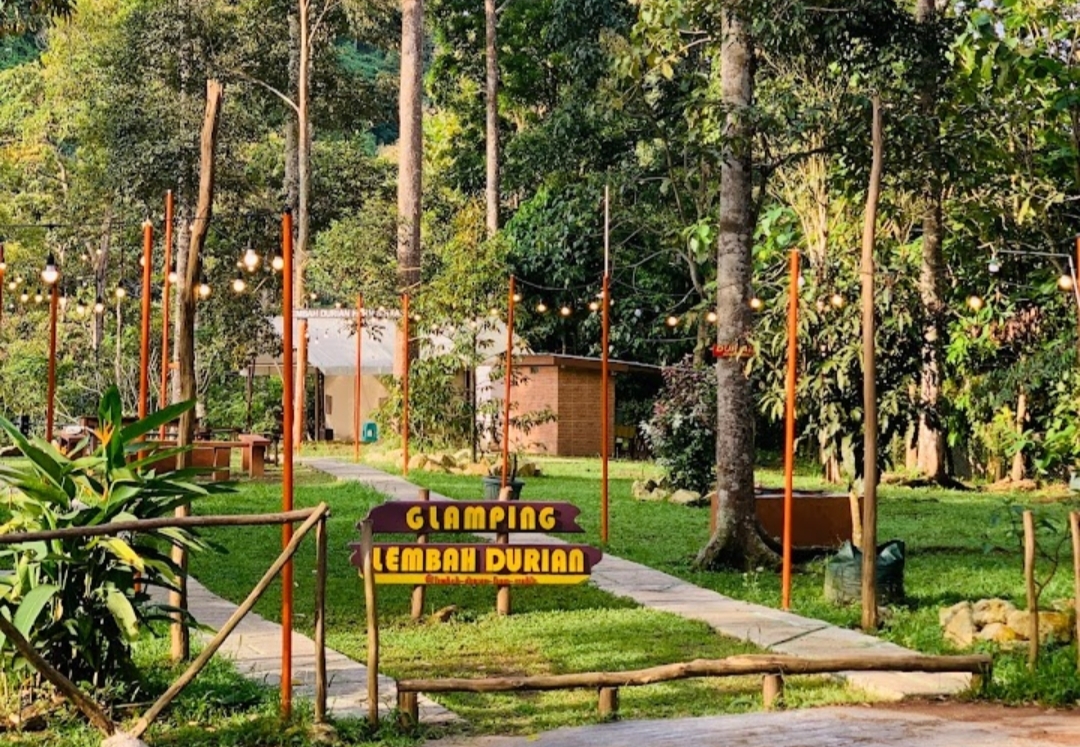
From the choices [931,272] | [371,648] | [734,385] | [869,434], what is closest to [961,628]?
[869,434]

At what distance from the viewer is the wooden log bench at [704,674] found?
7.61 meters

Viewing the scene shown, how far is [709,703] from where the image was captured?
8.41m

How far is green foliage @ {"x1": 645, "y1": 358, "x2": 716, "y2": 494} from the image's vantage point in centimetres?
2123

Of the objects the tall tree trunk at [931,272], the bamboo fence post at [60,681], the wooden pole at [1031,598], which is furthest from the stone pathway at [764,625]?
the tall tree trunk at [931,272]

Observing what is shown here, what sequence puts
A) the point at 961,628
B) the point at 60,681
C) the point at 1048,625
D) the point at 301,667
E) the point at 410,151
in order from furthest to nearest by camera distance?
the point at 410,151
the point at 961,628
the point at 1048,625
the point at 301,667
the point at 60,681

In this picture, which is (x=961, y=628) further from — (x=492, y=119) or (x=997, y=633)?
(x=492, y=119)

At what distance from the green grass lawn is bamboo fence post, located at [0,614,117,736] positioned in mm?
1749

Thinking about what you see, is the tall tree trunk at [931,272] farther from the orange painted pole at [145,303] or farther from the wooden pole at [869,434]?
the orange painted pole at [145,303]

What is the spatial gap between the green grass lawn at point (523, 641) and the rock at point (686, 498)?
695cm

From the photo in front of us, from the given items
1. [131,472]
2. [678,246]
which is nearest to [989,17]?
[131,472]

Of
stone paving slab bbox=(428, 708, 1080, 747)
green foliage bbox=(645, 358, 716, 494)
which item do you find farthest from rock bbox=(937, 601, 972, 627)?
green foliage bbox=(645, 358, 716, 494)

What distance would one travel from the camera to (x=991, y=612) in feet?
34.0

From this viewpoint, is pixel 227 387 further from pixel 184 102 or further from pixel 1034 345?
pixel 1034 345

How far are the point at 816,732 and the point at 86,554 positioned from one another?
11.5 ft
